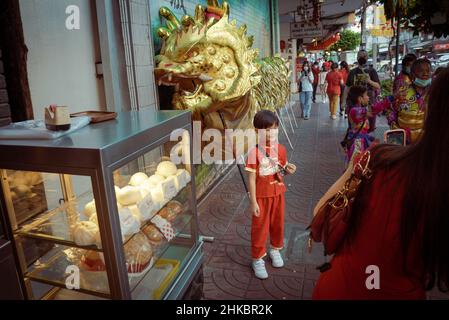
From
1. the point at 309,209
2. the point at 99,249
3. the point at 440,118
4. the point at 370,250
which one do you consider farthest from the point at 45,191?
the point at 309,209

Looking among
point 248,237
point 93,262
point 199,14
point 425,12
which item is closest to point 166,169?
point 93,262

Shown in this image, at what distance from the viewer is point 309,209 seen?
474 centimetres

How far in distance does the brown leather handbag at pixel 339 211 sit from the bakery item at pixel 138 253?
1.01 metres

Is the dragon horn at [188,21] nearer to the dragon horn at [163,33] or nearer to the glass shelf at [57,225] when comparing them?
the dragon horn at [163,33]

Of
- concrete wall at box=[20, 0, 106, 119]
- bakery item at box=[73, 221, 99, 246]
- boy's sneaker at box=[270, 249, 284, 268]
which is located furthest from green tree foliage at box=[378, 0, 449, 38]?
bakery item at box=[73, 221, 99, 246]

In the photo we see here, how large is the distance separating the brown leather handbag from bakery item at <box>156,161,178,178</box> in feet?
3.50

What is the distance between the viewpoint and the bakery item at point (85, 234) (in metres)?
1.70

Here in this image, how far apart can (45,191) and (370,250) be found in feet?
5.59

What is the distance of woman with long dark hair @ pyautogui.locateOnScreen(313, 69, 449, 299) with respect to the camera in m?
1.17

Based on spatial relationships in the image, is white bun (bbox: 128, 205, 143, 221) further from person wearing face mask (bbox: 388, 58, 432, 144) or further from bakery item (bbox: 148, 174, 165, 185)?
person wearing face mask (bbox: 388, 58, 432, 144)

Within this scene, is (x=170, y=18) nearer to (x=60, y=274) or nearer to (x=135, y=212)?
(x=135, y=212)

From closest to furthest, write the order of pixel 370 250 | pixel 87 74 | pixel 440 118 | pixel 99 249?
pixel 440 118, pixel 370 250, pixel 99 249, pixel 87 74

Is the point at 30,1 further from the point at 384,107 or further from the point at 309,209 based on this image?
the point at 384,107

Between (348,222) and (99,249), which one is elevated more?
(348,222)
